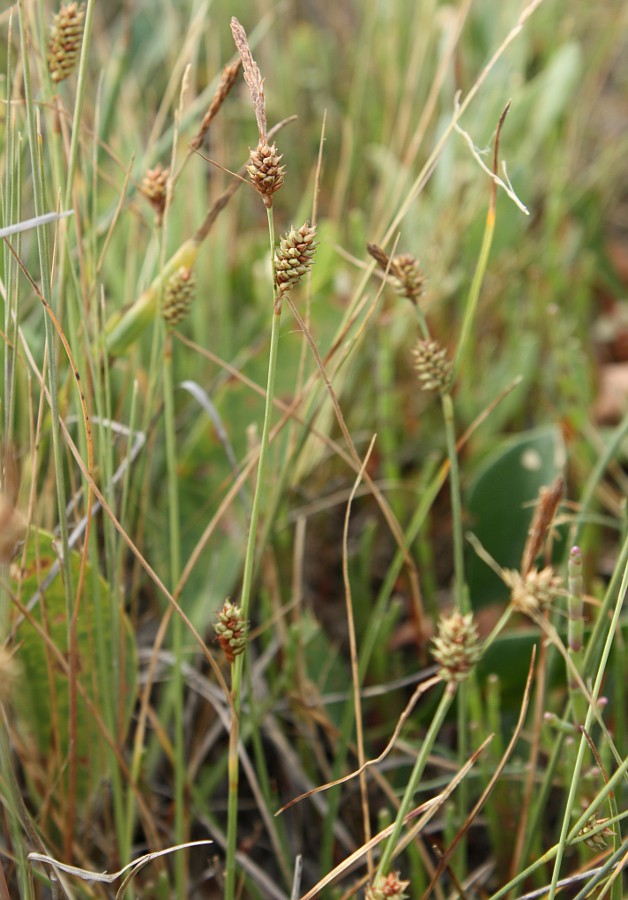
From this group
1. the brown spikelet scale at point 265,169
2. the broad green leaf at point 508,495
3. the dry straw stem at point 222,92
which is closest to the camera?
the brown spikelet scale at point 265,169

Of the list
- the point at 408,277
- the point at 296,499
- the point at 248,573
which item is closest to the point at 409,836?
the point at 248,573

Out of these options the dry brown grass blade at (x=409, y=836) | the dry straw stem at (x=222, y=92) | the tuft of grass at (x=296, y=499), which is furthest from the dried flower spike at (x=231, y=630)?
the dry straw stem at (x=222, y=92)

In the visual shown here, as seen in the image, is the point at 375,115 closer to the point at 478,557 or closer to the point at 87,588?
the point at 478,557

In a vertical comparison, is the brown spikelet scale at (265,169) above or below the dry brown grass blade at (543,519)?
above

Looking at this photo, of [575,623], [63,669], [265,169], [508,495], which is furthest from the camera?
[508,495]

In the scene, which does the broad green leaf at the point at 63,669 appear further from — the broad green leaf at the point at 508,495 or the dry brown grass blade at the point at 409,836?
the broad green leaf at the point at 508,495

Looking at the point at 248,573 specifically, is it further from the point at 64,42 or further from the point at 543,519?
the point at 64,42

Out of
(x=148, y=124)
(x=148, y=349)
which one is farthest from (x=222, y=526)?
(x=148, y=124)

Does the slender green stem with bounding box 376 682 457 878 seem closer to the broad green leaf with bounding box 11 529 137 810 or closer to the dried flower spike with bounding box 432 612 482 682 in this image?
the dried flower spike with bounding box 432 612 482 682
